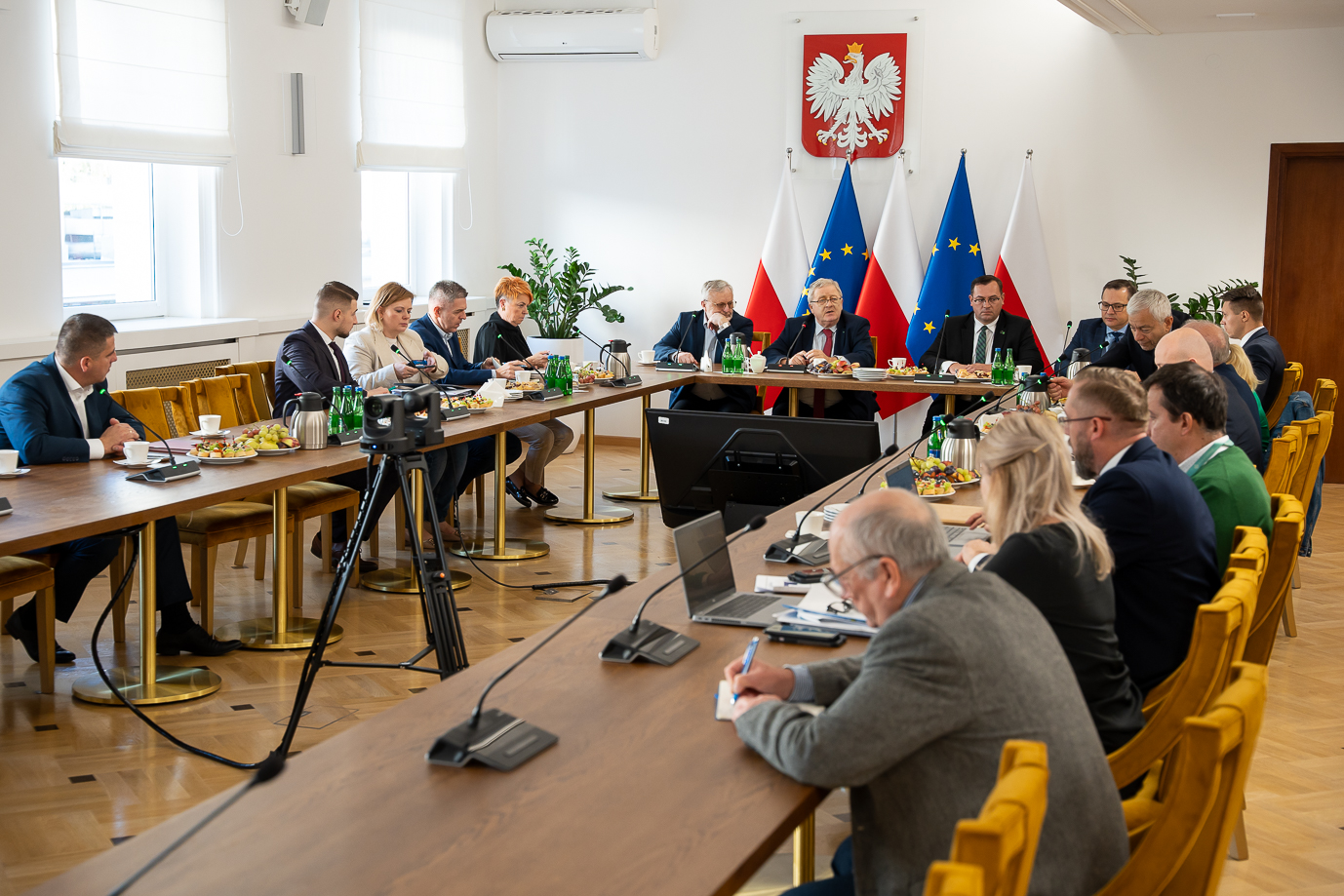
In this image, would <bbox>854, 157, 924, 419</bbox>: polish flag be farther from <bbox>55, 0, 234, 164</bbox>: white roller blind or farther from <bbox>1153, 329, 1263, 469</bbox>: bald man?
<bbox>55, 0, 234, 164</bbox>: white roller blind

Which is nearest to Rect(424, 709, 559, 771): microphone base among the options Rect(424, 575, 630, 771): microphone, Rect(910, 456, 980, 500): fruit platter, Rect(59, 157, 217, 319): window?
Rect(424, 575, 630, 771): microphone

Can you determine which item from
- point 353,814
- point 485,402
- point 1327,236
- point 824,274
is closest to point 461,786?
point 353,814

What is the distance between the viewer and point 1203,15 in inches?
275

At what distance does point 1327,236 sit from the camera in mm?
7742

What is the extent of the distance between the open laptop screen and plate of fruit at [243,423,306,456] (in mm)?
2154

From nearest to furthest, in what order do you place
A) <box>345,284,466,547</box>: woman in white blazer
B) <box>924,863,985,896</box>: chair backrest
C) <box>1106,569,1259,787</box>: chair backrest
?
1. <box>924,863,985,896</box>: chair backrest
2. <box>1106,569,1259,787</box>: chair backrest
3. <box>345,284,466,547</box>: woman in white blazer

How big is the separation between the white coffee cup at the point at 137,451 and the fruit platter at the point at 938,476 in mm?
2394

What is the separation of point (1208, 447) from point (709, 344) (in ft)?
14.7

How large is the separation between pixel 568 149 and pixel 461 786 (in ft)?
25.1

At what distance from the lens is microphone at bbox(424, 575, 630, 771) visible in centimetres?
180

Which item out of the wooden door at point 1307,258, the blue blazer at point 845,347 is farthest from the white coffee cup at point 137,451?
the wooden door at point 1307,258

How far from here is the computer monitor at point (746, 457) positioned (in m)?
4.48

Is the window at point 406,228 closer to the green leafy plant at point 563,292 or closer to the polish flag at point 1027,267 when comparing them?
the green leafy plant at point 563,292

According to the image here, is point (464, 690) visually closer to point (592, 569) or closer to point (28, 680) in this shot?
point (28, 680)
